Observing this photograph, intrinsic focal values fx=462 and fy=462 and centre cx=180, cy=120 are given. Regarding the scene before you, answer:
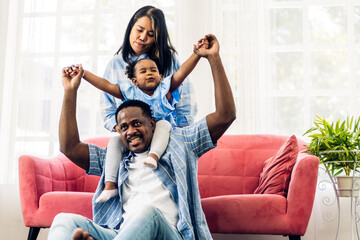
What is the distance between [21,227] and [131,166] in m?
2.13

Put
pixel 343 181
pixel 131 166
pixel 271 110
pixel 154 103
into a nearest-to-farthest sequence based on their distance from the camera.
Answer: pixel 131 166, pixel 154 103, pixel 343 181, pixel 271 110

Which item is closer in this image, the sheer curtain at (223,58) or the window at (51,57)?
the sheer curtain at (223,58)

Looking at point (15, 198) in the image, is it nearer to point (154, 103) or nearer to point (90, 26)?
point (90, 26)

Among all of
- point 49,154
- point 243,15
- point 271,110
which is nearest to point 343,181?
point 271,110

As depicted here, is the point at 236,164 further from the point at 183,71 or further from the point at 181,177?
the point at 181,177

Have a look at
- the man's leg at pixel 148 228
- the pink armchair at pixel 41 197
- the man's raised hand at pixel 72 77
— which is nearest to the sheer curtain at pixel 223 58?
the pink armchair at pixel 41 197

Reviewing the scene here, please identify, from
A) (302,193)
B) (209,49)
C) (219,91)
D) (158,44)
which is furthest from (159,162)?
(302,193)

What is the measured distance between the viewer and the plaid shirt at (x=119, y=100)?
2.15 meters

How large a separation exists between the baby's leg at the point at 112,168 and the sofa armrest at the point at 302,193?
100cm

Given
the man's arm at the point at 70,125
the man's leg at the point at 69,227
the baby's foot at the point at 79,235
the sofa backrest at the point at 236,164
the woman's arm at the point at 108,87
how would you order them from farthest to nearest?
the sofa backrest at the point at 236,164 < the woman's arm at the point at 108,87 < the man's arm at the point at 70,125 < the man's leg at the point at 69,227 < the baby's foot at the point at 79,235

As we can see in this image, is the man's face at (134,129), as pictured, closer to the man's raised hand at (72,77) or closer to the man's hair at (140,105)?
the man's hair at (140,105)

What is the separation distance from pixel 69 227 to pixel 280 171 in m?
1.46

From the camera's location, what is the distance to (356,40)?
3.57 m

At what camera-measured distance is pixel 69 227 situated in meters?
1.48
